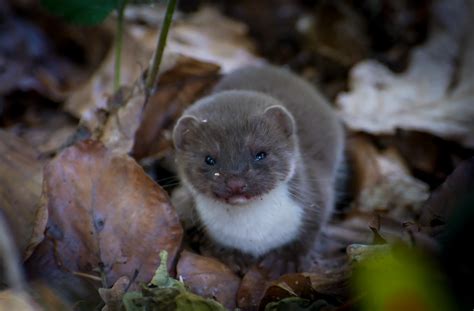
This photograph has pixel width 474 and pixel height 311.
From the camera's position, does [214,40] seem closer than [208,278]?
No

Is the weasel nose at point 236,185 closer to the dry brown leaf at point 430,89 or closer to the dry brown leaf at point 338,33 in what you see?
the dry brown leaf at point 430,89

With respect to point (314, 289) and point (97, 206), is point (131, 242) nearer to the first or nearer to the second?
point (97, 206)

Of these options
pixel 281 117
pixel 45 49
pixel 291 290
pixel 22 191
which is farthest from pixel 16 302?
pixel 45 49

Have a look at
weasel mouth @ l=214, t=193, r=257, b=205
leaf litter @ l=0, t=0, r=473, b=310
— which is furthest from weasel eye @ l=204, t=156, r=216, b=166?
leaf litter @ l=0, t=0, r=473, b=310

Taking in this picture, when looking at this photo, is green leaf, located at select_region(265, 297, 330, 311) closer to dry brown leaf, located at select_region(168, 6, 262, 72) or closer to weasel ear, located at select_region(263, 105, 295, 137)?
weasel ear, located at select_region(263, 105, 295, 137)

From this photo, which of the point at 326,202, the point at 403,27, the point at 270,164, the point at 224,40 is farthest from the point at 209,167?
the point at 403,27

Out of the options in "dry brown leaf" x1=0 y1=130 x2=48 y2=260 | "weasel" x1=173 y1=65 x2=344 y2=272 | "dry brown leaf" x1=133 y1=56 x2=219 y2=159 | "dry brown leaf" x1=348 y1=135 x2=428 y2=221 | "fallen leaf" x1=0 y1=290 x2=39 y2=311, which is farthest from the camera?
"dry brown leaf" x1=133 y1=56 x2=219 y2=159

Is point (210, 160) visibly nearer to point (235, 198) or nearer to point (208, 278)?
point (235, 198)
